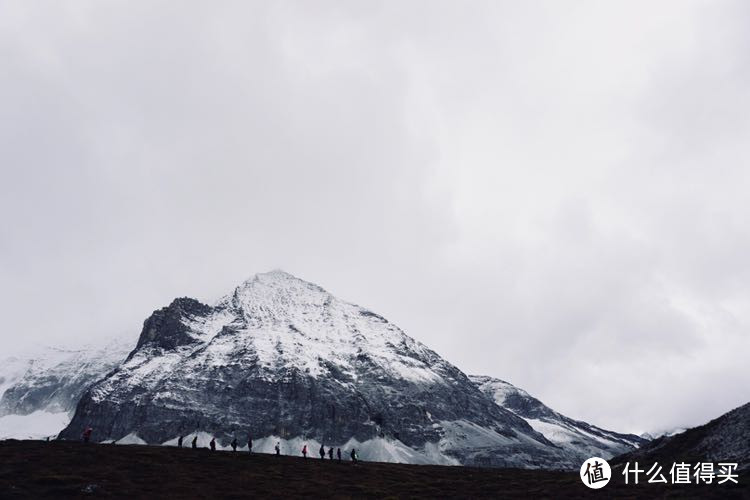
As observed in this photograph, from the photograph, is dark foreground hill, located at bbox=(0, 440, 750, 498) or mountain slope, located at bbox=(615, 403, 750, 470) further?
mountain slope, located at bbox=(615, 403, 750, 470)

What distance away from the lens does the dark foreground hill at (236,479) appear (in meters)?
62.7

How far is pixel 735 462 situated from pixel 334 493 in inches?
1773

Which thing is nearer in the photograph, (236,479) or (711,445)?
(236,479)

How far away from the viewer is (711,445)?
77.6 metres

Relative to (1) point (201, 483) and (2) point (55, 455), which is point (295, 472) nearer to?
(1) point (201, 483)

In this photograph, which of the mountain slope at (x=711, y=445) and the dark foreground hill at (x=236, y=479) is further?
the mountain slope at (x=711, y=445)

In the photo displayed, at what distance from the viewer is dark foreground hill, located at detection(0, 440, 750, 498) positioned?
62.7m

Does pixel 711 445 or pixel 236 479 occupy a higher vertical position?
pixel 711 445

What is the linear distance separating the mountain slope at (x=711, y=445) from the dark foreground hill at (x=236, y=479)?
11308mm

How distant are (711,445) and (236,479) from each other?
5951 centimetres

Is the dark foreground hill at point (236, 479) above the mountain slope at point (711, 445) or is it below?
below

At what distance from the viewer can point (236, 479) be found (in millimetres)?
73688

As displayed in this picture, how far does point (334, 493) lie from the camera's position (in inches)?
2721

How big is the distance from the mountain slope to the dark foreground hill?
11308 mm
